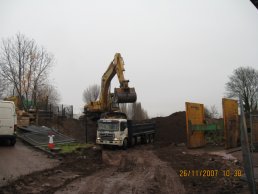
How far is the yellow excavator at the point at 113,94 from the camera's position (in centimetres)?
2486

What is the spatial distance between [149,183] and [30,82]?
33.5 metres

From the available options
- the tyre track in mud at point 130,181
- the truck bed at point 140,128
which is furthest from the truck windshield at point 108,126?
the tyre track in mud at point 130,181

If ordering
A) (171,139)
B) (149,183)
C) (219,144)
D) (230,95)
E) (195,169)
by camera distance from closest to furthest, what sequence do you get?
(149,183) → (195,169) → (219,144) → (171,139) → (230,95)

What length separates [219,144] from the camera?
905 inches

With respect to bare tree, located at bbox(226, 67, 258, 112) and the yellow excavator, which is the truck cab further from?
bare tree, located at bbox(226, 67, 258, 112)

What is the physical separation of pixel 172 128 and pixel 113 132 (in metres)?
7.62

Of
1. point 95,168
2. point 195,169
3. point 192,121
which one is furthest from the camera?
point 192,121

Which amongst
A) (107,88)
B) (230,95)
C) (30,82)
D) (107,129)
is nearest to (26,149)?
(107,129)

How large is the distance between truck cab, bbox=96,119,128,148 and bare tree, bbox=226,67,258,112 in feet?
116

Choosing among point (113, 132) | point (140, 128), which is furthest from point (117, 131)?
point (140, 128)

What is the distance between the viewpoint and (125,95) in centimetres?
2475

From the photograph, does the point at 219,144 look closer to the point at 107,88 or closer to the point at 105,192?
the point at 107,88
